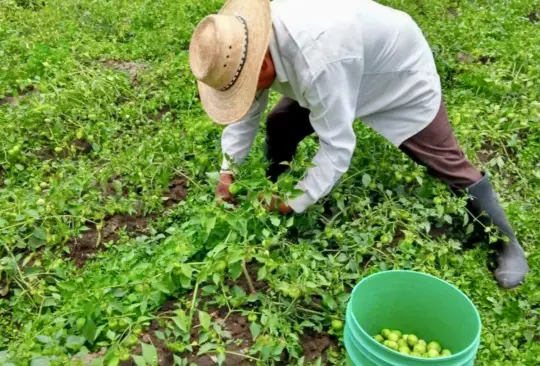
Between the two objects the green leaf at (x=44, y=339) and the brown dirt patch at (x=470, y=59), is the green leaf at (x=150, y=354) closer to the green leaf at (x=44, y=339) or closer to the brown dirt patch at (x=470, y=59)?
the green leaf at (x=44, y=339)

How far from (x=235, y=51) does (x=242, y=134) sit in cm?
69

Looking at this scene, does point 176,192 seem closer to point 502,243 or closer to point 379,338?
point 379,338

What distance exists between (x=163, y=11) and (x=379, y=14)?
9.04 feet

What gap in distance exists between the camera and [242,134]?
2715 mm

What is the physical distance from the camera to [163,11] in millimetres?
4695

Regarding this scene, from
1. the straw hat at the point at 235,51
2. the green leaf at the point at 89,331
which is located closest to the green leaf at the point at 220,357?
the green leaf at the point at 89,331

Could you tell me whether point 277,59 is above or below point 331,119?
above

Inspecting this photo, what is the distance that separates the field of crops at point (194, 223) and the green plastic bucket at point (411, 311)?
0.59 ft

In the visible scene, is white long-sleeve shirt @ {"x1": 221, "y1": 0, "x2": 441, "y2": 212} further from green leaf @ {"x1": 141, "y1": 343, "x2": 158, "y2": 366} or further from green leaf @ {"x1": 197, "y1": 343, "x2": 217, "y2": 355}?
green leaf @ {"x1": 141, "y1": 343, "x2": 158, "y2": 366}

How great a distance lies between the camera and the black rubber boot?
2.68 m

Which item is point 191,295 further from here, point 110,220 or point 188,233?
point 110,220

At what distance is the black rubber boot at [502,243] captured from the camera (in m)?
2.68

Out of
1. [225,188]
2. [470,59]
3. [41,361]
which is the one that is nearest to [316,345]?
[225,188]

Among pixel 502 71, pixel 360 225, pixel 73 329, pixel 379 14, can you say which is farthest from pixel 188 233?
pixel 502 71
